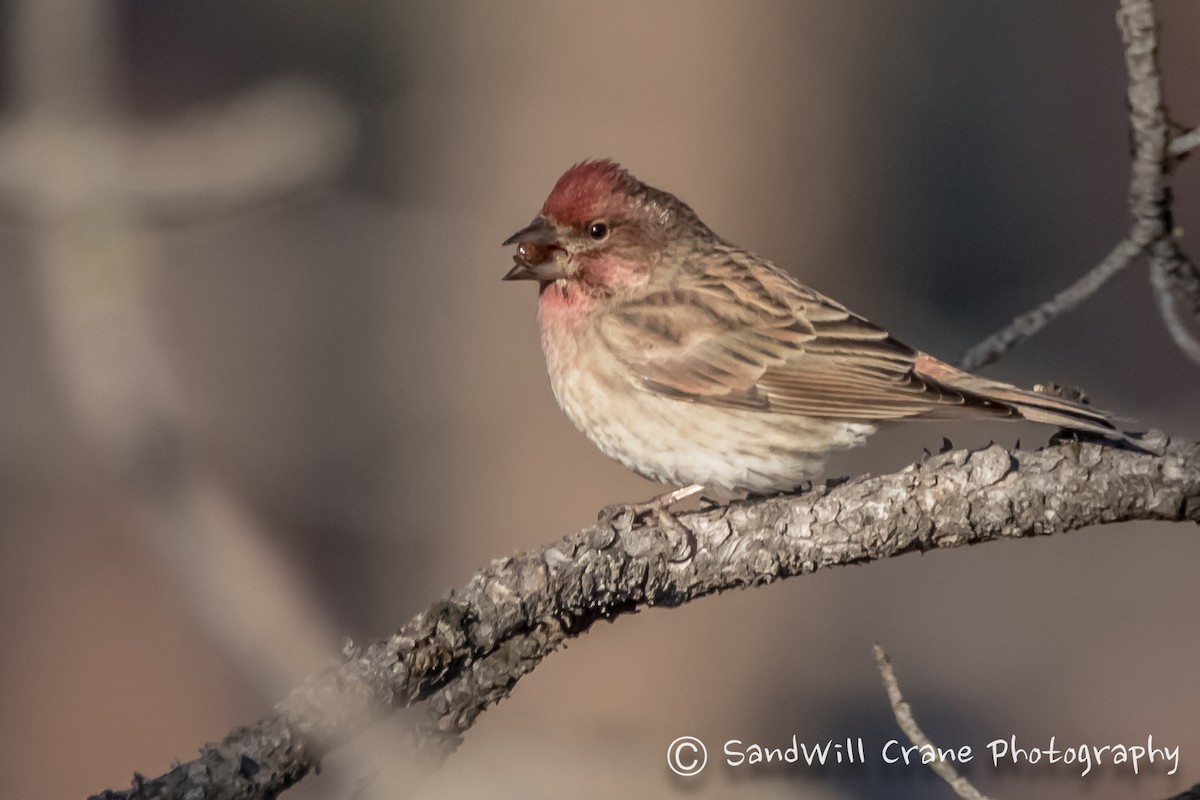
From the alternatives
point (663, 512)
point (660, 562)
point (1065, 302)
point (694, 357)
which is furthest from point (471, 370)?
point (1065, 302)

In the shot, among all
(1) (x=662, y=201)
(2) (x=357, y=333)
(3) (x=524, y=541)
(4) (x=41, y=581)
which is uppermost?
(2) (x=357, y=333)

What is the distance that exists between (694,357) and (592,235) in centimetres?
59

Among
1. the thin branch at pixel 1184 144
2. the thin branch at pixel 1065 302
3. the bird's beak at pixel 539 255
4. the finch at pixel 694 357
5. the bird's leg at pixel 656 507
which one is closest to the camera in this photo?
the thin branch at pixel 1184 144

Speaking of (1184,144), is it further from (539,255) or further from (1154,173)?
(539,255)

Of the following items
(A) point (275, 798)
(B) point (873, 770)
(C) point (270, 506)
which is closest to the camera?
(A) point (275, 798)

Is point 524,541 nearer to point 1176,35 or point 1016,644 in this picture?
point 1016,644

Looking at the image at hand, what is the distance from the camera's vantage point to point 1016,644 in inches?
336

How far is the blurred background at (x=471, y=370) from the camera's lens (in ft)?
21.0

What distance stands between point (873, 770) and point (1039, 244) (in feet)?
18.6

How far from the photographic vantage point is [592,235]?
5023 millimetres

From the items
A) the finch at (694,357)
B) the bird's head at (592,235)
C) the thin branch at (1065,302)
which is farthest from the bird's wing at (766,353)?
the thin branch at (1065,302)

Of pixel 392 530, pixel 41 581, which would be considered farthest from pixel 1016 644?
pixel 41 581

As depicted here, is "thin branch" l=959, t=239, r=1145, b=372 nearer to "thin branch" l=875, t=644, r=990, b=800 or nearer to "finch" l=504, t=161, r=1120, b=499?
"finch" l=504, t=161, r=1120, b=499

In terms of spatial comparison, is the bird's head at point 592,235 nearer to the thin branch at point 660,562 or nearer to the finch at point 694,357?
the finch at point 694,357
